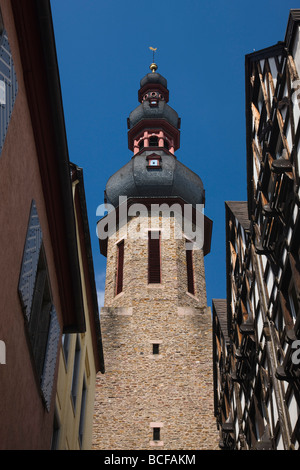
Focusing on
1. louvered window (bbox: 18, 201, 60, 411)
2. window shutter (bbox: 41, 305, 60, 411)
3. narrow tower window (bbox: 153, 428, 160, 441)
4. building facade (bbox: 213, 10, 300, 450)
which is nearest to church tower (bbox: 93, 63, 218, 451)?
narrow tower window (bbox: 153, 428, 160, 441)

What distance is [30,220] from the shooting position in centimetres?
727

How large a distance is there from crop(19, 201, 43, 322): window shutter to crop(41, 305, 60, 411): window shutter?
4.66 ft

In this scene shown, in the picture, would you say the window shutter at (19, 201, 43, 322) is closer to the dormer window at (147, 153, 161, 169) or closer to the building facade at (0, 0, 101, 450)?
the building facade at (0, 0, 101, 450)

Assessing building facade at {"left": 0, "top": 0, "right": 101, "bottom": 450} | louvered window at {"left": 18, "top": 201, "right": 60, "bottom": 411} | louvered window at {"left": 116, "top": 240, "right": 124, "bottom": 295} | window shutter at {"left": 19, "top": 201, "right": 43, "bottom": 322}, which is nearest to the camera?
building facade at {"left": 0, "top": 0, "right": 101, "bottom": 450}

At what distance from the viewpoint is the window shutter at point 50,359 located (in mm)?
8578

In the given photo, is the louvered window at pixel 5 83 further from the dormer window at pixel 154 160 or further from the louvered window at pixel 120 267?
the dormer window at pixel 154 160

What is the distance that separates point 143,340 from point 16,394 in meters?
17.7

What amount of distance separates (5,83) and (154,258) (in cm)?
2306

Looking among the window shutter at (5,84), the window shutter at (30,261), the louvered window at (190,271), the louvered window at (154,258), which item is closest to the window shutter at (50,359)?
the window shutter at (30,261)

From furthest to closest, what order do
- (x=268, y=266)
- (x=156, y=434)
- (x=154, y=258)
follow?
(x=154, y=258) < (x=156, y=434) < (x=268, y=266)

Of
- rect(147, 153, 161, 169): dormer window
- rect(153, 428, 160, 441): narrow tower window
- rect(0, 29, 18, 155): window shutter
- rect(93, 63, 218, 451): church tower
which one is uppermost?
rect(147, 153, 161, 169): dormer window

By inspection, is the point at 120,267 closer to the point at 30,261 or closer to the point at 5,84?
the point at 30,261

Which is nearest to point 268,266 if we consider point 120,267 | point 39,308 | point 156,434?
point 39,308

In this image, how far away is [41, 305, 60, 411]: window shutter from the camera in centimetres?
858
